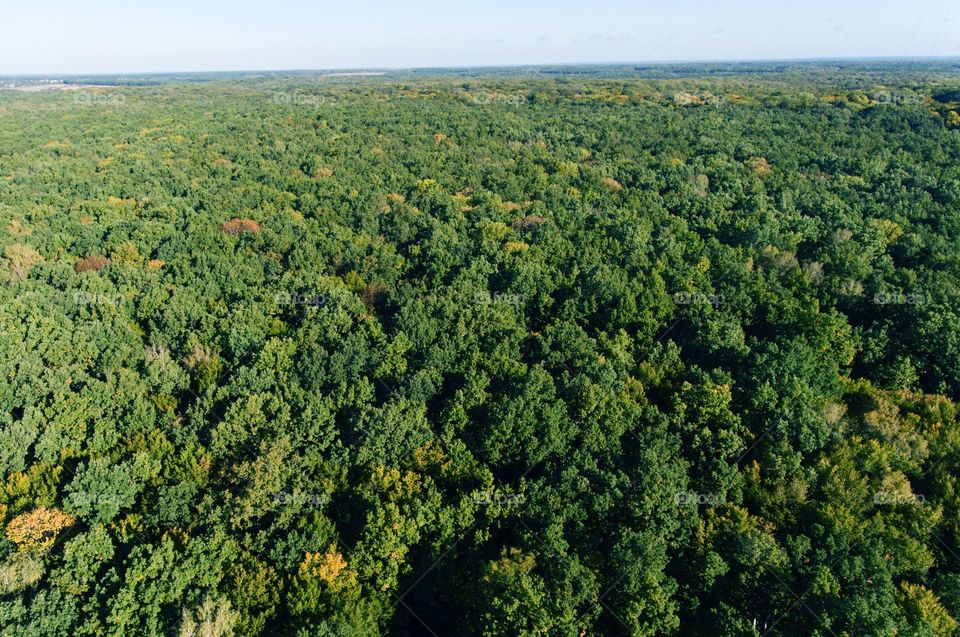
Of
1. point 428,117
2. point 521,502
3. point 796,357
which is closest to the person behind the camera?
point 521,502

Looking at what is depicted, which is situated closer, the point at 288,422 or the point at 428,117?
→ the point at 288,422

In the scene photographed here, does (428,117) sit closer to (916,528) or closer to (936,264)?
(936,264)

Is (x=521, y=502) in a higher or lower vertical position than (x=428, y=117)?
lower

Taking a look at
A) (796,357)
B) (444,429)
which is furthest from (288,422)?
(796,357)

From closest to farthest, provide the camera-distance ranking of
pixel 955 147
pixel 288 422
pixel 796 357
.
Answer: pixel 288 422
pixel 796 357
pixel 955 147

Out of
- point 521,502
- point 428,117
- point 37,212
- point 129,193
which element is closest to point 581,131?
point 428,117

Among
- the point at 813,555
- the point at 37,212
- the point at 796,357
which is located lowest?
the point at 813,555
